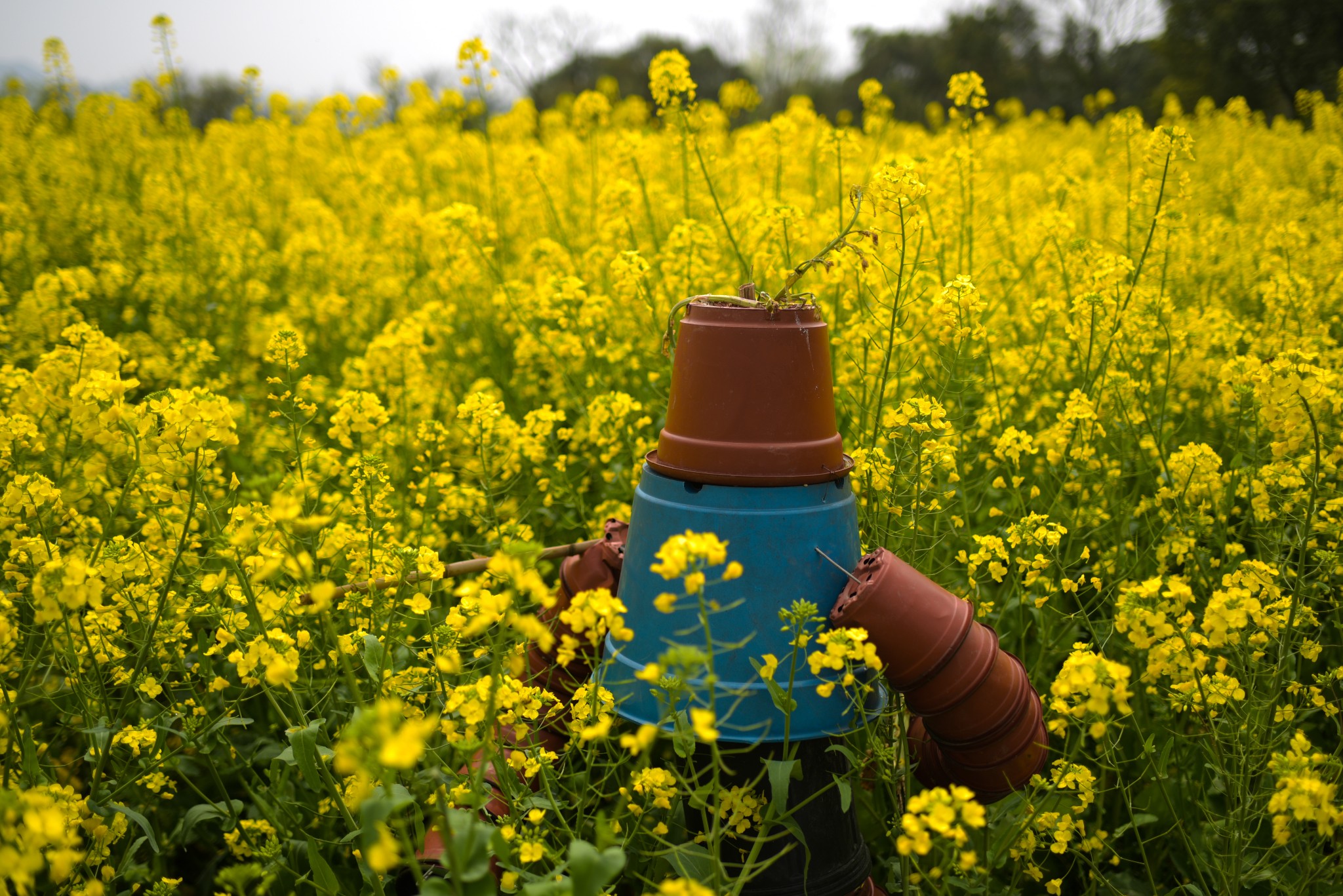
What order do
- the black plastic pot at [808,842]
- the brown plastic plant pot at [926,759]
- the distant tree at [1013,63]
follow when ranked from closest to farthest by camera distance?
the black plastic pot at [808,842] → the brown plastic plant pot at [926,759] → the distant tree at [1013,63]

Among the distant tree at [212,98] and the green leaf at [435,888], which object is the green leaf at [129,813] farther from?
the distant tree at [212,98]

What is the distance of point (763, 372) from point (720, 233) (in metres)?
2.60

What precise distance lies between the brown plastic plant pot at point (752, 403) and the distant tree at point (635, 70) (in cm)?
2239

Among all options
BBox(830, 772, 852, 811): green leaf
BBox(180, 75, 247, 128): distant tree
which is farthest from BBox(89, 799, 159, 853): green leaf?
BBox(180, 75, 247, 128): distant tree

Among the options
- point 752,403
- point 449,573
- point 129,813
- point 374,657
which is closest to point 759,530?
point 752,403

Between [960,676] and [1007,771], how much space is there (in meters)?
0.26

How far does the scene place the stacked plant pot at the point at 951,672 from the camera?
1688 millimetres

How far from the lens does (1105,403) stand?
287 centimetres

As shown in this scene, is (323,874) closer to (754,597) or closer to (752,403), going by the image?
(754,597)

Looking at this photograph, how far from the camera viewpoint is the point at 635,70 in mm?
26969

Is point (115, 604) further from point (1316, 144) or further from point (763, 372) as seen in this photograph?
point (1316, 144)

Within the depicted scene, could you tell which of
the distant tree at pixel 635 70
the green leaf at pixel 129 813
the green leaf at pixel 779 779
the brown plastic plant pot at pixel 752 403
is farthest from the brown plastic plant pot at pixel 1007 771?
the distant tree at pixel 635 70

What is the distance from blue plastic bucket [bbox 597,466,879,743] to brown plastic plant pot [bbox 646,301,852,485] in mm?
37

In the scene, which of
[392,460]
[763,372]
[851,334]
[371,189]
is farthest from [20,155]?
[763,372]
